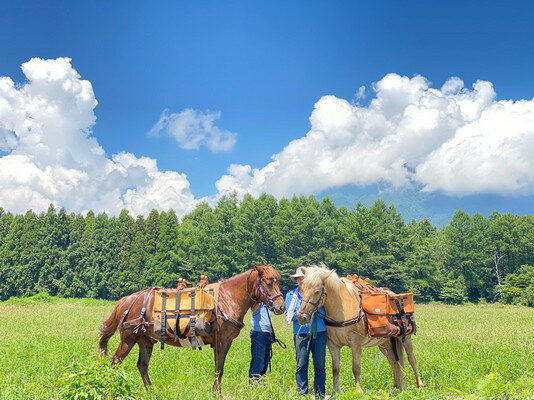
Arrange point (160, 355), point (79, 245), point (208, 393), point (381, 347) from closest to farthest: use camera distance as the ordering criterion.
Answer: point (208, 393) < point (381, 347) < point (160, 355) < point (79, 245)

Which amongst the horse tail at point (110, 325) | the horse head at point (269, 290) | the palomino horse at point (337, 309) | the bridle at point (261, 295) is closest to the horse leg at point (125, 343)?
the horse tail at point (110, 325)

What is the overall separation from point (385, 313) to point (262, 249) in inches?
1842

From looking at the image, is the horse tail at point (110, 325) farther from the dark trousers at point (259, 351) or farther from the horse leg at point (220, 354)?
the dark trousers at point (259, 351)

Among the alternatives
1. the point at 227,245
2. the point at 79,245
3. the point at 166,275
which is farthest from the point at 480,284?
the point at 79,245

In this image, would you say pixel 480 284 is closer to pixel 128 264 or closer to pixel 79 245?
pixel 128 264

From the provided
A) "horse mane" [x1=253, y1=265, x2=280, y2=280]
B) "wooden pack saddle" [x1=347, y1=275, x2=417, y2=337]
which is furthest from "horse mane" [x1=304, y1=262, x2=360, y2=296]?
"horse mane" [x1=253, y1=265, x2=280, y2=280]

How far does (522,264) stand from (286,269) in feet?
123

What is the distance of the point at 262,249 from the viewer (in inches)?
2131

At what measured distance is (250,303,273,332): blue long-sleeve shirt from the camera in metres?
7.41

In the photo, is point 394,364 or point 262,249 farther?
point 262,249

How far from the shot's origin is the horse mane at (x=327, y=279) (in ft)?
22.1

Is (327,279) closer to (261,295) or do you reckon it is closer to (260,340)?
(261,295)

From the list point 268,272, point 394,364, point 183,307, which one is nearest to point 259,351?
point 268,272

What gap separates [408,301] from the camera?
8.84 meters
